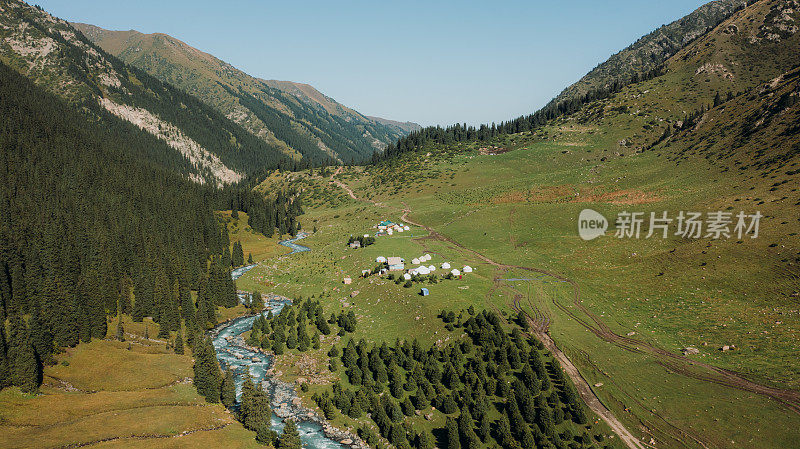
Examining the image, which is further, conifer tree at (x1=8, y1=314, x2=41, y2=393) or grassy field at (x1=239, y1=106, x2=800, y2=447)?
conifer tree at (x1=8, y1=314, x2=41, y2=393)

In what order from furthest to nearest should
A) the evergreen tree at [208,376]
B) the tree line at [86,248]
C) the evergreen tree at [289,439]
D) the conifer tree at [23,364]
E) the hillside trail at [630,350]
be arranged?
the tree line at [86,248]
the evergreen tree at [208,376]
the conifer tree at [23,364]
the evergreen tree at [289,439]
the hillside trail at [630,350]

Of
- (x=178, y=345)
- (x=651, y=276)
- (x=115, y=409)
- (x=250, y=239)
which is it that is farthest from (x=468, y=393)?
(x=250, y=239)

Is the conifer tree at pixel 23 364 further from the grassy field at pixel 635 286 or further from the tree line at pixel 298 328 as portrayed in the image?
the grassy field at pixel 635 286

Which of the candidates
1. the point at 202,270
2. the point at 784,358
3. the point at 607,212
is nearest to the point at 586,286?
the point at 784,358

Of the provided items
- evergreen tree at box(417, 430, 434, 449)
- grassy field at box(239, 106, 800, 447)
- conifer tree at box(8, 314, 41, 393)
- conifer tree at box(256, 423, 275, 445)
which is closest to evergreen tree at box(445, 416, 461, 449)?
evergreen tree at box(417, 430, 434, 449)

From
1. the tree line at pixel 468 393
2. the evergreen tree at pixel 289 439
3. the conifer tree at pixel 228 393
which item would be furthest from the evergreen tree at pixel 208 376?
the evergreen tree at pixel 289 439

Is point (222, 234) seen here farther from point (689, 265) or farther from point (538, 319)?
point (689, 265)

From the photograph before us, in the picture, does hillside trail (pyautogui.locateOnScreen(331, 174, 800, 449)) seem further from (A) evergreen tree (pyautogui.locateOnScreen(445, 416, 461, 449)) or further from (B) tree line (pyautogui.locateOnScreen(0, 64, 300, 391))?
(B) tree line (pyautogui.locateOnScreen(0, 64, 300, 391))
